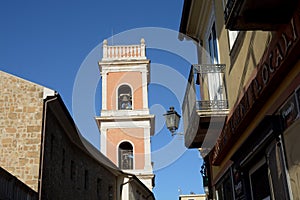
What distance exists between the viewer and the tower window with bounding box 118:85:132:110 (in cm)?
3475

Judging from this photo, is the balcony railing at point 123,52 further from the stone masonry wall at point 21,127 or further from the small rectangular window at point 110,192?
the stone masonry wall at point 21,127

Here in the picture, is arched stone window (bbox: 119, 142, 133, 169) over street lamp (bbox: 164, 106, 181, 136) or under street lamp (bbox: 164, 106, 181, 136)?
over

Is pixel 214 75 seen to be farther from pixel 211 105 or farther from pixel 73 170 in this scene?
pixel 73 170

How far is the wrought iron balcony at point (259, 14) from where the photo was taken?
4.70 metres

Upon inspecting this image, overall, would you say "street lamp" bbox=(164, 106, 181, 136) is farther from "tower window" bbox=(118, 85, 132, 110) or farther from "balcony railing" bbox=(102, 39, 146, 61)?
"balcony railing" bbox=(102, 39, 146, 61)

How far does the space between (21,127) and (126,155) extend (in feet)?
66.6

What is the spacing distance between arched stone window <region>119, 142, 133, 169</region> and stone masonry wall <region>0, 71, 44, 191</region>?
760 inches

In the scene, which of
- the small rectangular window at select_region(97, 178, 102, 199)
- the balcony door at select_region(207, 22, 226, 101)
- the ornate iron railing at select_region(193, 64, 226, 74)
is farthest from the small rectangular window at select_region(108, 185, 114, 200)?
the ornate iron railing at select_region(193, 64, 226, 74)

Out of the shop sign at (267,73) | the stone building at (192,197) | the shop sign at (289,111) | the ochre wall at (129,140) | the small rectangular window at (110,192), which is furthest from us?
the stone building at (192,197)

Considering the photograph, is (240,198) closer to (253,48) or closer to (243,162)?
(243,162)

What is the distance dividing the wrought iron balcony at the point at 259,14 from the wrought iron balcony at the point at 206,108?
3.04 metres

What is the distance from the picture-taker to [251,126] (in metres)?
6.59

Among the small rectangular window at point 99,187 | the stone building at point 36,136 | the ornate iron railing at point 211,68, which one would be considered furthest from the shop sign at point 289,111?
the small rectangular window at point 99,187

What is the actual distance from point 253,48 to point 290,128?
1921 millimetres
